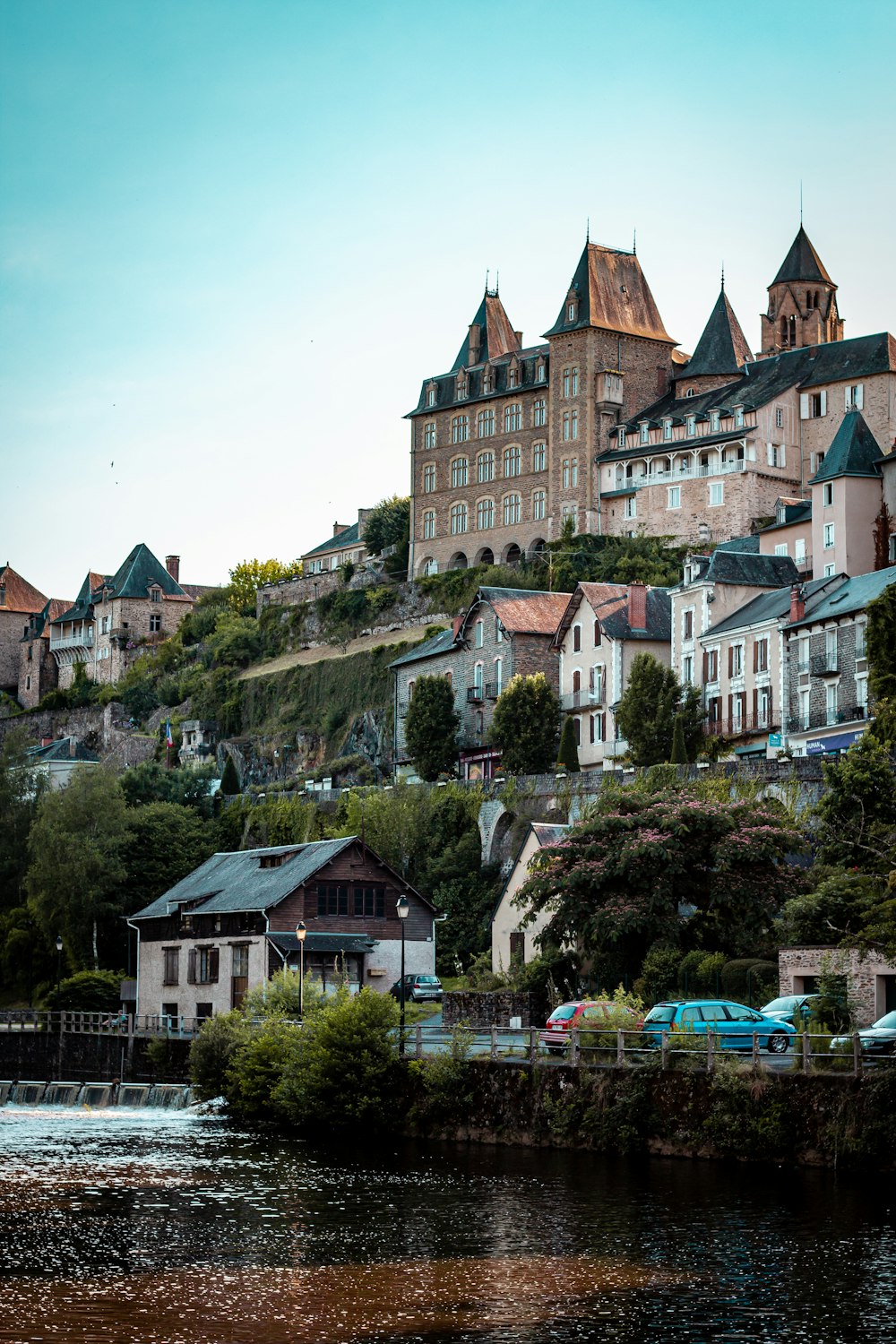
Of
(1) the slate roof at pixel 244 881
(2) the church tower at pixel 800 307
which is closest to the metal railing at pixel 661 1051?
(1) the slate roof at pixel 244 881

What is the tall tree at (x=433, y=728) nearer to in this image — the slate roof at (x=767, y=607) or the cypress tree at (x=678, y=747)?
the slate roof at (x=767, y=607)

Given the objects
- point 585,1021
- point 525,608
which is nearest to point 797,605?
point 525,608

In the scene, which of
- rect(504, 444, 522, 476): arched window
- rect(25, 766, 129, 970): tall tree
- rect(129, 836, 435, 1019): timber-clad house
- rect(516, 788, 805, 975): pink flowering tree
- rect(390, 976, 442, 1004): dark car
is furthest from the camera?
rect(504, 444, 522, 476): arched window

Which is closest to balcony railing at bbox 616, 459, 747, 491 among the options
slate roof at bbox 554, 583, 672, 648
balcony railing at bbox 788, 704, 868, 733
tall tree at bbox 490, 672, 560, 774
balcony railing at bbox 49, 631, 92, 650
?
slate roof at bbox 554, 583, 672, 648

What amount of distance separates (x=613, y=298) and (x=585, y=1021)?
75.3 m

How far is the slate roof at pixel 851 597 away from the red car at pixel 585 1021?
86.1ft

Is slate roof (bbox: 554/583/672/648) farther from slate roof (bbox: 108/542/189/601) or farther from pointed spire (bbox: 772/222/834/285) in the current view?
slate roof (bbox: 108/542/189/601)

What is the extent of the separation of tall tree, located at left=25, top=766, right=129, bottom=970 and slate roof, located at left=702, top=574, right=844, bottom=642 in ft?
80.8

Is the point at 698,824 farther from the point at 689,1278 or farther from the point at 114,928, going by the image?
the point at 114,928

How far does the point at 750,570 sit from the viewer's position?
78062 millimetres

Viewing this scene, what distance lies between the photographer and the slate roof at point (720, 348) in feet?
352

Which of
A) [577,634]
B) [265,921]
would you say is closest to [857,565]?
[577,634]

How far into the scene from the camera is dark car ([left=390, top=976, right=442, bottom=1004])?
58.3m

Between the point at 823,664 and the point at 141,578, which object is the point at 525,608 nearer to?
the point at 823,664
